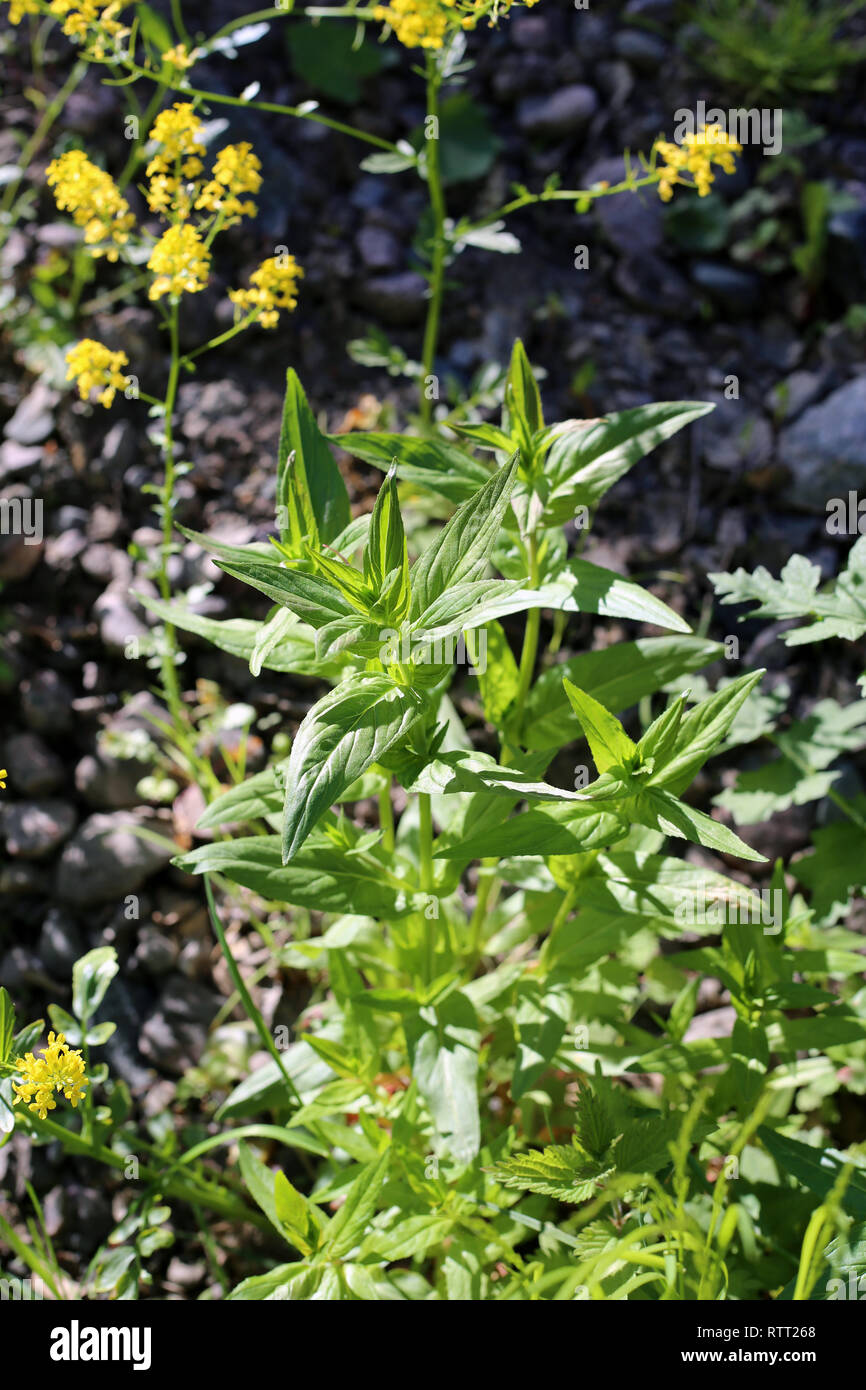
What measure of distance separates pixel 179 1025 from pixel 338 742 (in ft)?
5.38

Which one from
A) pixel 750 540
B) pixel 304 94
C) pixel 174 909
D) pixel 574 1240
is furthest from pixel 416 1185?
pixel 304 94

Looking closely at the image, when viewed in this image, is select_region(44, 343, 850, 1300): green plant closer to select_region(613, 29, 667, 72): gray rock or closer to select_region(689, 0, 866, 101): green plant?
select_region(689, 0, 866, 101): green plant

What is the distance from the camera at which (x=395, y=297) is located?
3799 millimetres

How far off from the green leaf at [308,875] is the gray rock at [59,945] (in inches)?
45.0

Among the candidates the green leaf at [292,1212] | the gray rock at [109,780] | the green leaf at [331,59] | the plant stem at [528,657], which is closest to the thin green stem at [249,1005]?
the green leaf at [292,1212]

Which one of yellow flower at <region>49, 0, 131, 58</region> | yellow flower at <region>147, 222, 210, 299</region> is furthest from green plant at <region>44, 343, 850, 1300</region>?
yellow flower at <region>49, 0, 131, 58</region>

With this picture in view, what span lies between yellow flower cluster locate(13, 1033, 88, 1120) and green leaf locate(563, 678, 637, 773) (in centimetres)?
103

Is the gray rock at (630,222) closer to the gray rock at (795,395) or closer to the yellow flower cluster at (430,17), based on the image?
the gray rock at (795,395)

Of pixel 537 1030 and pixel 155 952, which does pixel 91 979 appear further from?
pixel 537 1030

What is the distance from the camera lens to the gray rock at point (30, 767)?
3.15 meters

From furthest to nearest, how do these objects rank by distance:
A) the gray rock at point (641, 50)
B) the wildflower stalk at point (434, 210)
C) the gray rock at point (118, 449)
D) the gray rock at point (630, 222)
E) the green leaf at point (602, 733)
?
the gray rock at point (641, 50) → the gray rock at point (630, 222) → the gray rock at point (118, 449) → the wildflower stalk at point (434, 210) → the green leaf at point (602, 733)

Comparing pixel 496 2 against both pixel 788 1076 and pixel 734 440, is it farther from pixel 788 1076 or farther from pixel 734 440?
pixel 788 1076

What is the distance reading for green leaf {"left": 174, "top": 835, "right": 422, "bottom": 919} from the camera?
1956 millimetres
